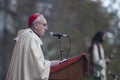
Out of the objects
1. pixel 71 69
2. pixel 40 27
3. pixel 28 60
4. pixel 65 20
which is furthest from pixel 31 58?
pixel 65 20

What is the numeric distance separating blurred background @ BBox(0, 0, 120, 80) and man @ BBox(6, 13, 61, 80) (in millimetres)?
12604

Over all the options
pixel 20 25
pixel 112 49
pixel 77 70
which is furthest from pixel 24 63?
pixel 20 25

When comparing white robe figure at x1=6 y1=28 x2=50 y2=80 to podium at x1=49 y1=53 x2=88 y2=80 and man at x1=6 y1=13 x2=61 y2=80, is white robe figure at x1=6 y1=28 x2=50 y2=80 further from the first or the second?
podium at x1=49 y1=53 x2=88 y2=80

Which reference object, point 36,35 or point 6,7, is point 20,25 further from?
point 36,35

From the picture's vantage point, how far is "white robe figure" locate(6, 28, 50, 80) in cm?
670

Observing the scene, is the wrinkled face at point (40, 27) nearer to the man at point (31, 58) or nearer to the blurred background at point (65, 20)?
the man at point (31, 58)

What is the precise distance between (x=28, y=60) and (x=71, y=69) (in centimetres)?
60

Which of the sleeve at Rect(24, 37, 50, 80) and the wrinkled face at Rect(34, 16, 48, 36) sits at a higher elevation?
the wrinkled face at Rect(34, 16, 48, 36)

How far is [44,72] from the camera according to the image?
6.61m

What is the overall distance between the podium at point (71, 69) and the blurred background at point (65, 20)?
505 inches

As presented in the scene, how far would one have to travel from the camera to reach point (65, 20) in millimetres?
23422

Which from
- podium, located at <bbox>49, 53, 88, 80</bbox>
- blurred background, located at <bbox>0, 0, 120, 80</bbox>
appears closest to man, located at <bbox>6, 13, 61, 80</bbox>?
podium, located at <bbox>49, 53, 88, 80</bbox>

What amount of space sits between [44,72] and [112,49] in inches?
516

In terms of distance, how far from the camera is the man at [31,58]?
6.71m
